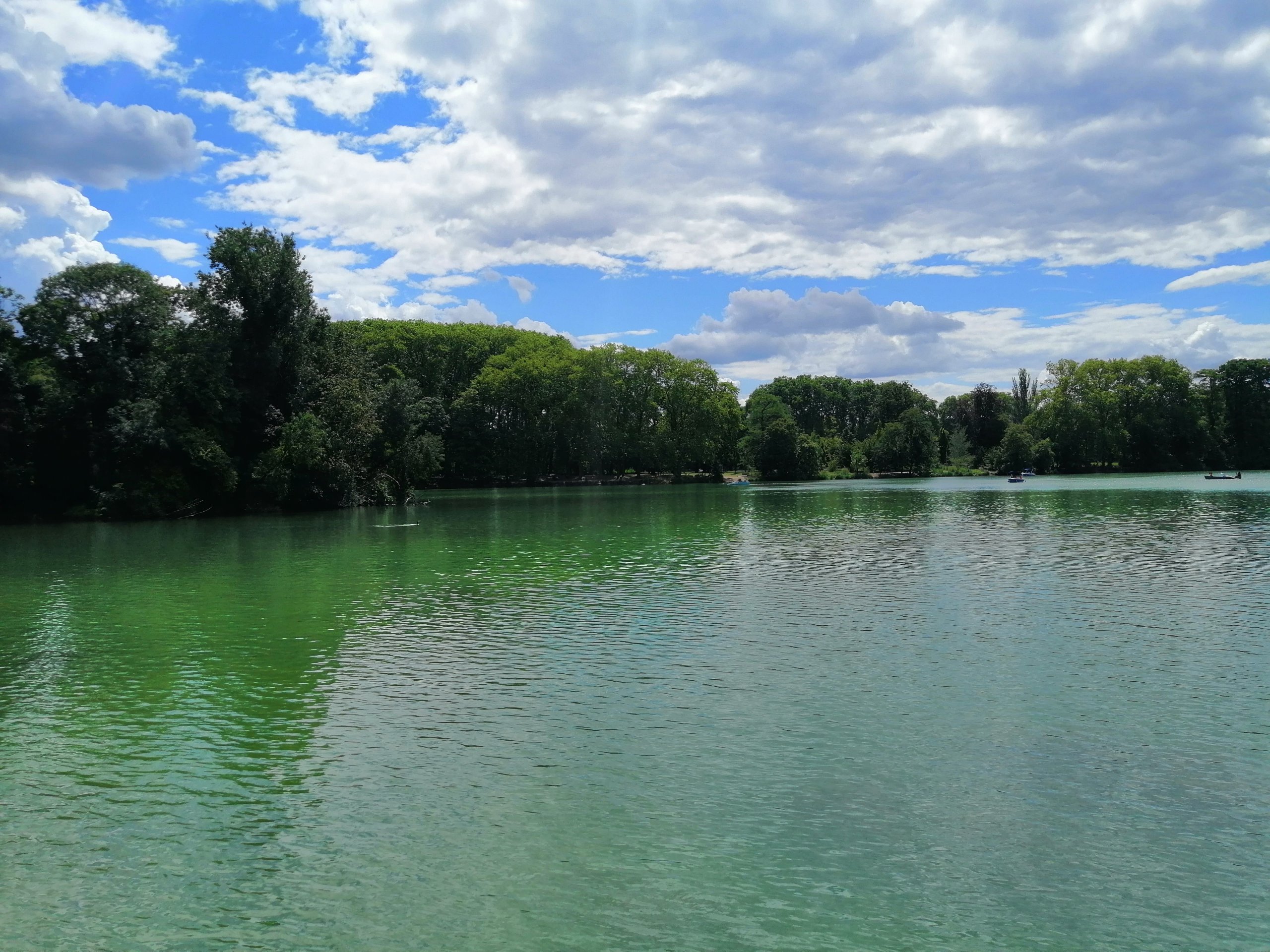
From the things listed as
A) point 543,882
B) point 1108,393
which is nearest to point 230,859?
point 543,882

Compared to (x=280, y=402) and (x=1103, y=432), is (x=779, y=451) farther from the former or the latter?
(x=280, y=402)

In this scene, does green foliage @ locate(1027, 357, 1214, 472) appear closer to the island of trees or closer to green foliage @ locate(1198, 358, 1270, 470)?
green foliage @ locate(1198, 358, 1270, 470)

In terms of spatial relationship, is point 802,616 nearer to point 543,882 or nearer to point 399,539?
point 543,882

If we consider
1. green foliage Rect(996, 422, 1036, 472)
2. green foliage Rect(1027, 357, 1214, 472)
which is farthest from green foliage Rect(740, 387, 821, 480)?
green foliage Rect(1027, 357, 1214, 472)

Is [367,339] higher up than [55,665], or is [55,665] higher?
[367,339]

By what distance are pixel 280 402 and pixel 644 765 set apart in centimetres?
6747

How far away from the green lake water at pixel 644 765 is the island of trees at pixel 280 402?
40017 millimetres

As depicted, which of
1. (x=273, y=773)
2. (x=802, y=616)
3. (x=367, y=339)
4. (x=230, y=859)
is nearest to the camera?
(x=230, y=859)

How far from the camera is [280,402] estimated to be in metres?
71.6

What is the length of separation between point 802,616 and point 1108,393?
145 metres

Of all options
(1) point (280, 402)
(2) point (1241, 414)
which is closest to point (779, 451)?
(2) point (1241, 414)

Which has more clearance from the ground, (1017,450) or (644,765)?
(1017,450)

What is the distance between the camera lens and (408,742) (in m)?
12.6

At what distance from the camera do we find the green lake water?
7.86 metres
